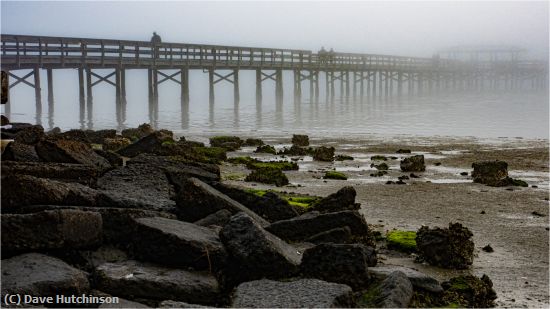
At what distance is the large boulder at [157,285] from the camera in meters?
5.79

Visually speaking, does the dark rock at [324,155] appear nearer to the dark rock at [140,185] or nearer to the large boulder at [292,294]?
the dark rock at [140,185]

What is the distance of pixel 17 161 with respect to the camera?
8297 millimetres

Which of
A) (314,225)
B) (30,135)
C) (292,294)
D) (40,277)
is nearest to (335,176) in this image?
(30,135)

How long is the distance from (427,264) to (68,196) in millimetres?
3917

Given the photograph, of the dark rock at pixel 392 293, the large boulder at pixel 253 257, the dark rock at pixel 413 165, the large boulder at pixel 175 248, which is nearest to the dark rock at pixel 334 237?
the large boulder at pixel 253 257

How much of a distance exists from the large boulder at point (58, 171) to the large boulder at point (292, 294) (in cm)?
310

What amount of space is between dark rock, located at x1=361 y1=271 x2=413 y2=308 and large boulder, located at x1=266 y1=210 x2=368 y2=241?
5.76 ft

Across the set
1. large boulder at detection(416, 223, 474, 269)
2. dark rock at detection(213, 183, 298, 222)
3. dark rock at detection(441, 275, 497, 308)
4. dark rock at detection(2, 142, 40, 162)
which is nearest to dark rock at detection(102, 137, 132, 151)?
dark rock at detection(2, 142, 40, 162)

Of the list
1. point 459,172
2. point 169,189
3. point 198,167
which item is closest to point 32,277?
point 169,189

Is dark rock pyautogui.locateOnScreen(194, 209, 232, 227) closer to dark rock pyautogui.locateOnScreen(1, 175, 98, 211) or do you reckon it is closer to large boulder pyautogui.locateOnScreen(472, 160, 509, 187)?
dark rock pyautogui.locateOnScreen(1, 175, 98, 211)

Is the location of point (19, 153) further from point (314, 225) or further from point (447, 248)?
point (447, 248)

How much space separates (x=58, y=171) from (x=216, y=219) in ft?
6.69

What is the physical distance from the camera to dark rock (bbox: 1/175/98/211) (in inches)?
259

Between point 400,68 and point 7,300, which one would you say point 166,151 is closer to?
point 7,300
